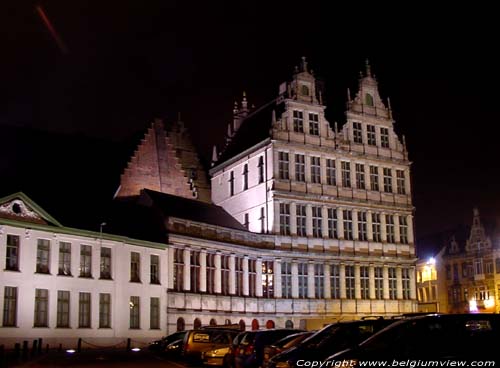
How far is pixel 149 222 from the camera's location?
4600cm

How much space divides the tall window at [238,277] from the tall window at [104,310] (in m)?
10.9

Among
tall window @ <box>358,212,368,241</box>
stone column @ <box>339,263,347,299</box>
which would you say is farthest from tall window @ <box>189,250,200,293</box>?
tall window @ <box>358,212,368,241</box>

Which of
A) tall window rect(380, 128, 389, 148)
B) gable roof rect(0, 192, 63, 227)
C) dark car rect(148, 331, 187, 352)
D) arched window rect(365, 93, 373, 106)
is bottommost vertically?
dark car rect(148, 331, 187, 352)

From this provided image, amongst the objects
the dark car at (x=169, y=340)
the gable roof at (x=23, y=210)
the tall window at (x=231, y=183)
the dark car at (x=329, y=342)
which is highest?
the tall window at (x=231, y=183)

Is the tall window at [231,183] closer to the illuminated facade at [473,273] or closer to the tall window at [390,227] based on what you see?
the tall window at [390,227]

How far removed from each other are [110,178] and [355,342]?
37954mm

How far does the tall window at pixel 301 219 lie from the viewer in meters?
53.5

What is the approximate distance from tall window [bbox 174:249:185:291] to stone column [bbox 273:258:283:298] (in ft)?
28.5

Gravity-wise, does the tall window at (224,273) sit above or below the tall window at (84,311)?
above

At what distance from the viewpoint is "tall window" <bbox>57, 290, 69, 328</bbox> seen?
38.2 meters

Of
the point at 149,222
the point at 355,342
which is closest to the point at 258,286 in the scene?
the point at 149,222

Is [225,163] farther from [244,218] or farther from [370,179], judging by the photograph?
[370,179]

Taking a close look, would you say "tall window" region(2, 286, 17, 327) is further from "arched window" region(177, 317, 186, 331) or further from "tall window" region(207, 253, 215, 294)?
"tall window" region(207, 253, 215, 294)

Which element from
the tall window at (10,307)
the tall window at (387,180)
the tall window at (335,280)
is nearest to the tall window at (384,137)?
the tall window at (387,180)
